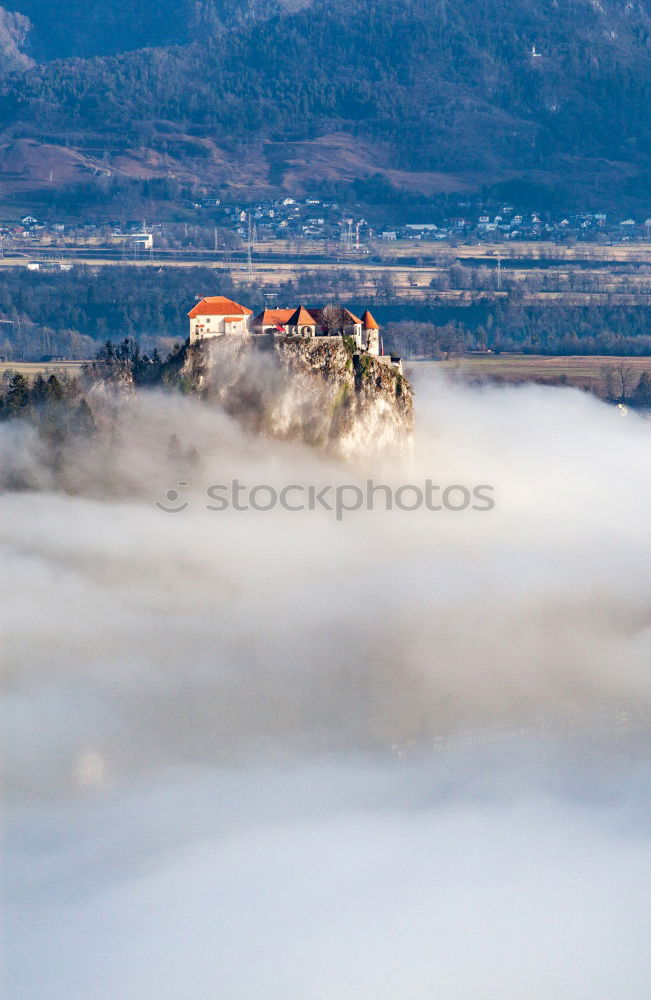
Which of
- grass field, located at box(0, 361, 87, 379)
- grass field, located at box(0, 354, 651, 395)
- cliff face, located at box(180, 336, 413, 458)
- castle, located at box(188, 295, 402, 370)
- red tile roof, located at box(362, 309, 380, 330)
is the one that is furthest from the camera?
grass field, located at box(0, 354, 651, 395)

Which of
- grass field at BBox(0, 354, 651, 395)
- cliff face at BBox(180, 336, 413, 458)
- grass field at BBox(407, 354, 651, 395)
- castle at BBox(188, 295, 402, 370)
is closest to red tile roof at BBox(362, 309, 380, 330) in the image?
castle at BBox(188, 295, 402, 370)

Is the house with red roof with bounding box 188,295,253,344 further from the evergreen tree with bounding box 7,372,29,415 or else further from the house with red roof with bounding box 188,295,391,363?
the evergreen tree with bounding box 7,372,29,415

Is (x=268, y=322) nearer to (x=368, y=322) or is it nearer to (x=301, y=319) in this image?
(x=301, y=319)

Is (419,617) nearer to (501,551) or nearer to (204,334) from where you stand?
(501,551)

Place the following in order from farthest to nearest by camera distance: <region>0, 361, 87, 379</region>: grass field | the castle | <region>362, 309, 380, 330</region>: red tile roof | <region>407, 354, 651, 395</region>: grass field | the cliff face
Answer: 1. <region>407, 354, 651, 395</region>: grass field
2. <region>0, 361, 87, 379</region>: grass field
3. <region>362, 309, 380, 330</region>: red tile roof
4. the castle
5. the cliff face

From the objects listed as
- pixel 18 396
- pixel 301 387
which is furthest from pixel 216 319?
pixel 18 396
